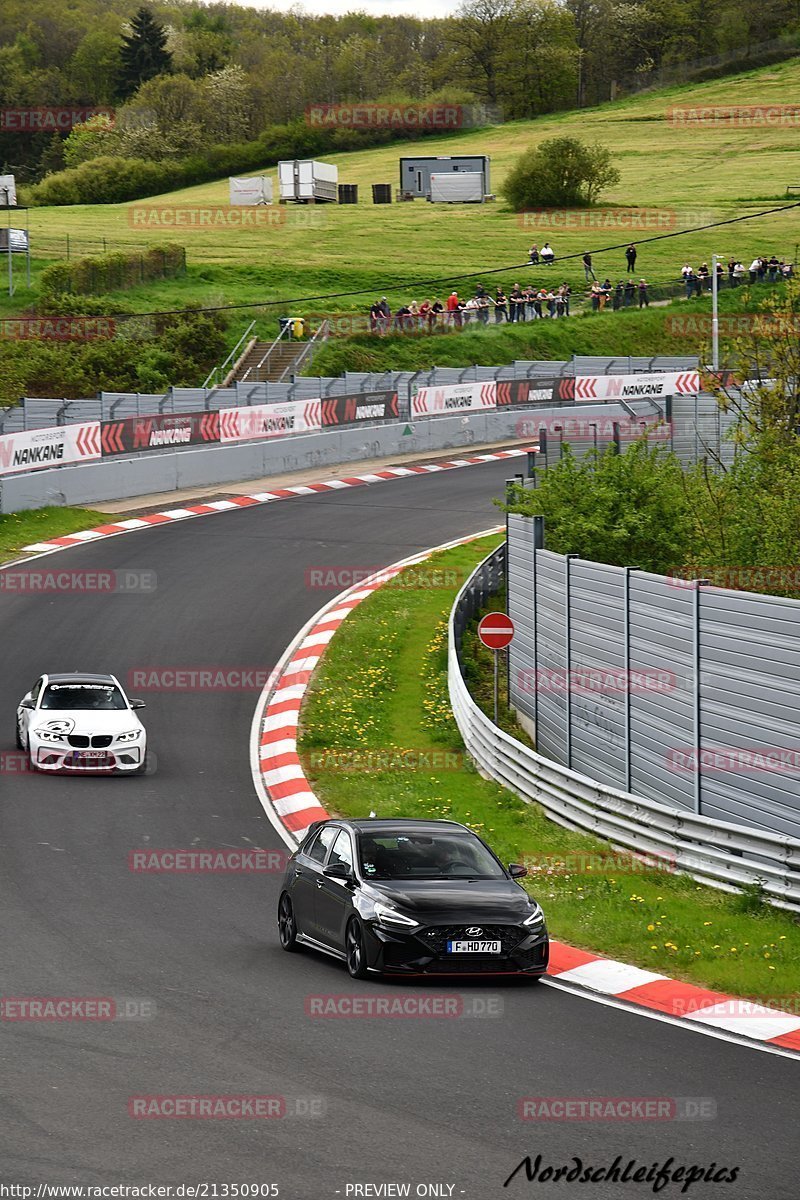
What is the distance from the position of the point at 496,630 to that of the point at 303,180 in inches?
3538

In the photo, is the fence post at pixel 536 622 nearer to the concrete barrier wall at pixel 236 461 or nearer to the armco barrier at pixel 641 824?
the armco barrier at pixel 641 824

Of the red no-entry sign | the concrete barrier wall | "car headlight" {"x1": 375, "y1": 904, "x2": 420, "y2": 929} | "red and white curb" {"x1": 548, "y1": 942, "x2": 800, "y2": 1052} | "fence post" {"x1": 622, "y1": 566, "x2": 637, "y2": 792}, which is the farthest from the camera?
the concrete barrier wall

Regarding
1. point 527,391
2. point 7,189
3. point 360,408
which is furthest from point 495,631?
point 7,189

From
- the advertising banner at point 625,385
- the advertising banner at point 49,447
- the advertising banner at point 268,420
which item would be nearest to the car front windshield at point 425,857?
the advertising banner at point 49,447

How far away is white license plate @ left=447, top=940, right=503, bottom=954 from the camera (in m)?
12.0

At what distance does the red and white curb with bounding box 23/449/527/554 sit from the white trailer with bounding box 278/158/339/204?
6245cm

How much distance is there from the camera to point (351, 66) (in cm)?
16712

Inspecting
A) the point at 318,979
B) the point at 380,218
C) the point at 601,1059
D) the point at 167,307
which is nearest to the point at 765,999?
the point at 601,1059

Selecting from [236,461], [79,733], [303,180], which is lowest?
[79,733]

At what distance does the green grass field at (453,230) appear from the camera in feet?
265

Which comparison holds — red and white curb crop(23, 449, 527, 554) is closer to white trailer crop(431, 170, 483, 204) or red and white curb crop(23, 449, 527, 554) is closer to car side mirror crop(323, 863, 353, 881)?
car side mirror crop(323, 863, 353, 881)

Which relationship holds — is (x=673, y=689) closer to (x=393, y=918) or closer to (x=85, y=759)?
(x=393, y=918)

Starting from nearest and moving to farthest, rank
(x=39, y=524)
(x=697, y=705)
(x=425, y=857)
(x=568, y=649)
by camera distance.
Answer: (x=425, y=857) < (x=697, y=705) < (x=568, y=649) < (x=39, y=524)

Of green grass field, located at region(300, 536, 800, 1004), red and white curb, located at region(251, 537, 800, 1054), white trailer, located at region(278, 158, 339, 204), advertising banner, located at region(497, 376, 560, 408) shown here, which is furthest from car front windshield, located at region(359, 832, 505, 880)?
white trailer, located at region(278, 158, 339, 204)
